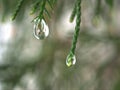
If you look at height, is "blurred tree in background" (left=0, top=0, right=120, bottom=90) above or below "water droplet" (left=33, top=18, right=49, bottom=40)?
below

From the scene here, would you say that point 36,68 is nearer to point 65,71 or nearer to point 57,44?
point 65,71

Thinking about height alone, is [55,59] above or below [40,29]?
below

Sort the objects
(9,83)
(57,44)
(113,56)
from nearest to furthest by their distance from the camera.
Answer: (9,83) < (113,56) < (57,44)

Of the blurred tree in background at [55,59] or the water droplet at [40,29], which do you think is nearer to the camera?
the water droplet at [40,29]

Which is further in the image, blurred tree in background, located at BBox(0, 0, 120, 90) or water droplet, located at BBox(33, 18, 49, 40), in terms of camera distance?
blurred tree in background, located at BBox(0, 0, 120, 90)

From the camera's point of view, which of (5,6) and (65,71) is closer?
(5,6)

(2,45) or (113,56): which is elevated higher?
(2,45)

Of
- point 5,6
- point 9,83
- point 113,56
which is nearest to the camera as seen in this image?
point 5,6

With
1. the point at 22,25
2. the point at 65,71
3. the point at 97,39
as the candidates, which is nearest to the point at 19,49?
the point at 22,25

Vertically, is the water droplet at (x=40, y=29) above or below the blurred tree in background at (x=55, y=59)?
above

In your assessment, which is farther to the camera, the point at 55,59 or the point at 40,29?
the point at 55,59

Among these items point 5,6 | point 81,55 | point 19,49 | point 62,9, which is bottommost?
point 81,55
